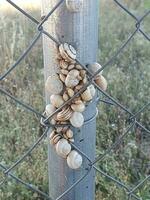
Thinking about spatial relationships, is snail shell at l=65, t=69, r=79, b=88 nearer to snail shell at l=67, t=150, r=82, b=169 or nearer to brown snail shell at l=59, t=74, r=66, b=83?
brown snail shell at l=59, t=74, r=66, b=83

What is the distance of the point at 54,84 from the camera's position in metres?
0.69

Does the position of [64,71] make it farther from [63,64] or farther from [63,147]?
[63,147]

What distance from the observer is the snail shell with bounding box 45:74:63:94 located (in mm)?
686

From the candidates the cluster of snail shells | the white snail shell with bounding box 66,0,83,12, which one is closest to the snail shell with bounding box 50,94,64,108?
the cluster of snail shells

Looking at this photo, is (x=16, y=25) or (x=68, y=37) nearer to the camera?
(x=68, y=37)

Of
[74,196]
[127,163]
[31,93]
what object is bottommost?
[74,196]

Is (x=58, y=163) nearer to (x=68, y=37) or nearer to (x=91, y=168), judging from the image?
(x=91, y=168)

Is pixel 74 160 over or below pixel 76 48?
below

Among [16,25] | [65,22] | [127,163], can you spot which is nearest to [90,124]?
[65,22]

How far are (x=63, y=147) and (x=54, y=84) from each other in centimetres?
10

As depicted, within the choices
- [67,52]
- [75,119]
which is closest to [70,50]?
[67,52]

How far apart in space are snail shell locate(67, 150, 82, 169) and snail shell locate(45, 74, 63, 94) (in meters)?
0.11

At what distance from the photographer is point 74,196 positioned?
82 centimetres

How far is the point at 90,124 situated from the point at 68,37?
17 centimetres
